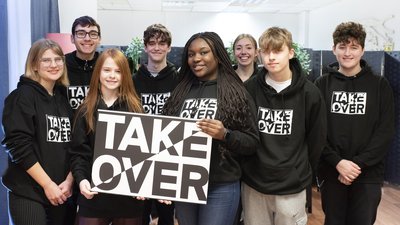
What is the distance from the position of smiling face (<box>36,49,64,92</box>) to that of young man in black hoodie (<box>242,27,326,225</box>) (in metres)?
1.02

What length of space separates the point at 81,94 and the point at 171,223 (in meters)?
1.04

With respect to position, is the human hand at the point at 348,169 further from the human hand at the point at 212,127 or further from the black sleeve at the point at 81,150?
the black sleeve at the point at 81,150

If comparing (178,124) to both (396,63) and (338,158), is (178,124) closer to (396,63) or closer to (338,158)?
(338,158)

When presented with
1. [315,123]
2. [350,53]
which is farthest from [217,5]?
[315,123]

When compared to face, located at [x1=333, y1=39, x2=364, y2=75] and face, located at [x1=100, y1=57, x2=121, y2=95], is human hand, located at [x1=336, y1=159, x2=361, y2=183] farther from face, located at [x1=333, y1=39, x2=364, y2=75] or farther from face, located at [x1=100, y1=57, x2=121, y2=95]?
face, located at [x1=100, y1=57, x2=121, y2=95]

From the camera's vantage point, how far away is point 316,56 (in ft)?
16.1

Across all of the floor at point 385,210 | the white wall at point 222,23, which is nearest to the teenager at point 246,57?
the floor at point 385,210

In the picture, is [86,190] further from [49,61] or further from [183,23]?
[183,23]

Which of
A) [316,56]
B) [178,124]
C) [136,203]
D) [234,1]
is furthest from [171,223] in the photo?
[234,1]

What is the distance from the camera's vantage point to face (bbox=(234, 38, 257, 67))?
2881 mm

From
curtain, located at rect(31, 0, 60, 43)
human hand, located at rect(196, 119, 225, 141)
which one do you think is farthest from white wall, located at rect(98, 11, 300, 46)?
human hand, located at rect(196, 119, 225, 141)

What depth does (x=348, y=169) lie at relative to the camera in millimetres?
2078

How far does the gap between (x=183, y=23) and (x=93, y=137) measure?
36.8 feet

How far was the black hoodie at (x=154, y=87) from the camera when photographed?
2.43 m
